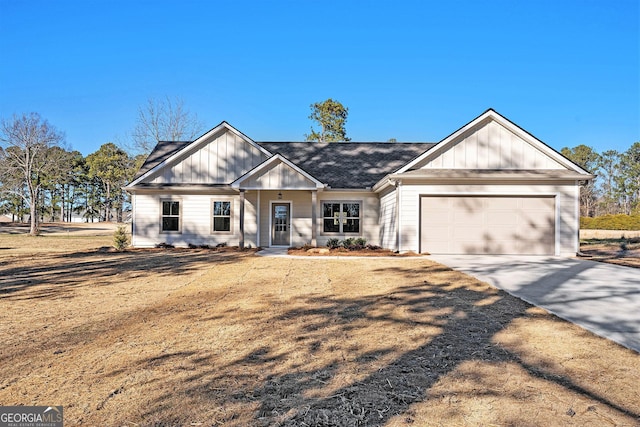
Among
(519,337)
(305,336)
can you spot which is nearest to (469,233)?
(519,337)

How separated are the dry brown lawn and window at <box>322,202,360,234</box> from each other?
32.3 ft

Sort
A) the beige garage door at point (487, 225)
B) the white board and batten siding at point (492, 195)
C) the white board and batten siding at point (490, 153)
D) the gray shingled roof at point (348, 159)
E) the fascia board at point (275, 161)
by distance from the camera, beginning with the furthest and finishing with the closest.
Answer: the gray shingled roof at point (348, 159), the fascia board at point (275, 161), the white board and batten siding at point (490, 153), the beige garage door at point (487, 225), the white board and batten siding at point (492, 195)

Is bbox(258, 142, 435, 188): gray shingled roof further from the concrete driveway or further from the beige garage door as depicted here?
the concrete driveway

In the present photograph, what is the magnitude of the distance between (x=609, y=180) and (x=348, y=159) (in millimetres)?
61743

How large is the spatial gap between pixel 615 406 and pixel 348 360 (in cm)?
218

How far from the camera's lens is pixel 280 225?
1775 cm

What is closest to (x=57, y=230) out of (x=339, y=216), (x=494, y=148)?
(x=339, y=216)

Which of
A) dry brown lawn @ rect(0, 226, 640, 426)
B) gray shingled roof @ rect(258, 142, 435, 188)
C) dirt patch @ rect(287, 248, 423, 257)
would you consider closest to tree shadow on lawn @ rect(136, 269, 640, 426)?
dry brown lawn @ rect(0, 226, 640, 426)

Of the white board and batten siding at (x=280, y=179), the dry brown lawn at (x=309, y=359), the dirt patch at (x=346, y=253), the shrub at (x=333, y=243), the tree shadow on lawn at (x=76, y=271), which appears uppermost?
the white board and batten siding at (x=280, y=179)

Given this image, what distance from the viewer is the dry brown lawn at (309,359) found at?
9.61 feet

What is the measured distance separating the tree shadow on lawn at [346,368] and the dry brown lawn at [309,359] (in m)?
0.02

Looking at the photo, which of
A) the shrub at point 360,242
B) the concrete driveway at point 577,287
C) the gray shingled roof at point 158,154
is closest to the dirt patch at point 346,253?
the shrub at point 360,242

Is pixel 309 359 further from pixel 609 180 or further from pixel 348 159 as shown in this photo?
pixel 609 180

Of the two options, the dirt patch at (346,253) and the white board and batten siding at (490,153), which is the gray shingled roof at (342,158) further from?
the white board and batten siding at (490,153)
